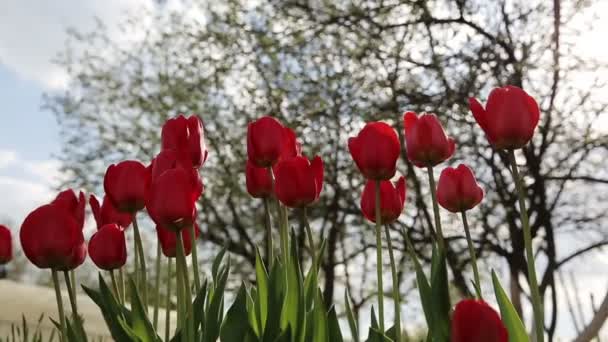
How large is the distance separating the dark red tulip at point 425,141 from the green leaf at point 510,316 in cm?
30

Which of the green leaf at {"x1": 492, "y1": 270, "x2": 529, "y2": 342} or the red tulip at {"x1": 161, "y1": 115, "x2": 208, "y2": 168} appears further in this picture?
the red tulip at {"x1": 161, "y1": 115, "x2": 208, "y2": 168}

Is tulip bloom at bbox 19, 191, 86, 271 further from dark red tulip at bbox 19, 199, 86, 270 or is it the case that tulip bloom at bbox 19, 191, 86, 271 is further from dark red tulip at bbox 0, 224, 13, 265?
dark red tulip at bbox 0, 224, 13, 265

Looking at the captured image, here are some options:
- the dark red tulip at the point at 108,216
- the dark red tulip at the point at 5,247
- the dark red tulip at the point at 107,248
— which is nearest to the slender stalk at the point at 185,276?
the dark red tulip at the point at 107,248

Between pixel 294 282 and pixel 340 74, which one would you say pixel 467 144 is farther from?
pixel 294 282

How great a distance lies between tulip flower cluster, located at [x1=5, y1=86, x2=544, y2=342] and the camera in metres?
1.42

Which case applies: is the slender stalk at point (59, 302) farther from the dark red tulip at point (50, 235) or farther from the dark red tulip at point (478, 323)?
the dark red tulip at point (478, 323)

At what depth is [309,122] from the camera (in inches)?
337

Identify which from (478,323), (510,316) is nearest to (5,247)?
(510,316)

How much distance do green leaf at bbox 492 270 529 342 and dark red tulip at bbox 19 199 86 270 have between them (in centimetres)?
87

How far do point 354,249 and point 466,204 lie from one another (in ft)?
32.3

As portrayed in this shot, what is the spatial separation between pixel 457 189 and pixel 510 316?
346 mm

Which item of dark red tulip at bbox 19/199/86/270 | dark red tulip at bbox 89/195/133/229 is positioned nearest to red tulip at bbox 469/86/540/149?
dark red tulip at bbox 19/199/86/270

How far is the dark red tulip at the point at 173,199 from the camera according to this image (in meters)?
1.36

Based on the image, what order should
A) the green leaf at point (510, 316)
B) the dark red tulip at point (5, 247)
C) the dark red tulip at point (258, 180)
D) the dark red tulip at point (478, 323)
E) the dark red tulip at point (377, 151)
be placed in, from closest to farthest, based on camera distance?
1. the dark red tulip at point (478, 323)
2. the green leaf at point (510, 316)
3. the dark red tulip at point (377, 151)
4. the dark red tulip at point (258, 180)
5. the dark red tulip at point (5, 247)
